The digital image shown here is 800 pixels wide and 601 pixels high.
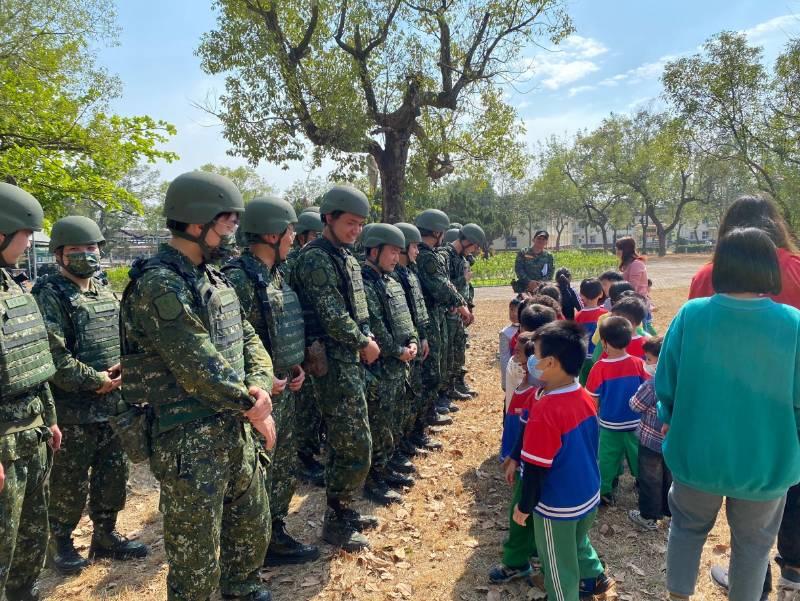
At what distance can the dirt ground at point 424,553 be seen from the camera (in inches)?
139

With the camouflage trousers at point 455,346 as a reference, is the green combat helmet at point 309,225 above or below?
above

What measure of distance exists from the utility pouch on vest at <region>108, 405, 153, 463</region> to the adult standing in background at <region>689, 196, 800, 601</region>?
3.21m

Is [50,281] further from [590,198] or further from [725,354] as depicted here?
[590,198]

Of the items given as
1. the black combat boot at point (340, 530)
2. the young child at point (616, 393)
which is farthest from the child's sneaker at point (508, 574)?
the young child at point (616, 393)

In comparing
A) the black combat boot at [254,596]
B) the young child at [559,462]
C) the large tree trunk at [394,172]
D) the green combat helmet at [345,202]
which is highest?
the large tree trunk at [394,172]

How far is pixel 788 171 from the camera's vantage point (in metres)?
17.1

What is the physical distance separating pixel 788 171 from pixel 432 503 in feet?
59.5

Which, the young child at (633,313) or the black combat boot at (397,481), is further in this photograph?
the black combat boot at (397,481)

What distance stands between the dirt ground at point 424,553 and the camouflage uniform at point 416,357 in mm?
545

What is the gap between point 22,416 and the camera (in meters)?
2.83

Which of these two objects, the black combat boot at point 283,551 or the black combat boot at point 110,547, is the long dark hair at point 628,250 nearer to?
the black combat boot at point 283,551

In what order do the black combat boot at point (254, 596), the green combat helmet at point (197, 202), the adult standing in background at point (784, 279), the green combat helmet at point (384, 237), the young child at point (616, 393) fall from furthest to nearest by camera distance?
the green combat helmet at point (384, 237), the young child at point (616, 393), the adult standing in background at point (784, 279), the black combat boot at point (254, 596), the green combat helmet at point (197, 202)

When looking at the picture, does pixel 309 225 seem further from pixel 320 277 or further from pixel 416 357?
pixel 320 277

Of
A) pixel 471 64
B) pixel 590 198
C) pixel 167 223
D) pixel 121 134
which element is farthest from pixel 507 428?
pixel 590 198
